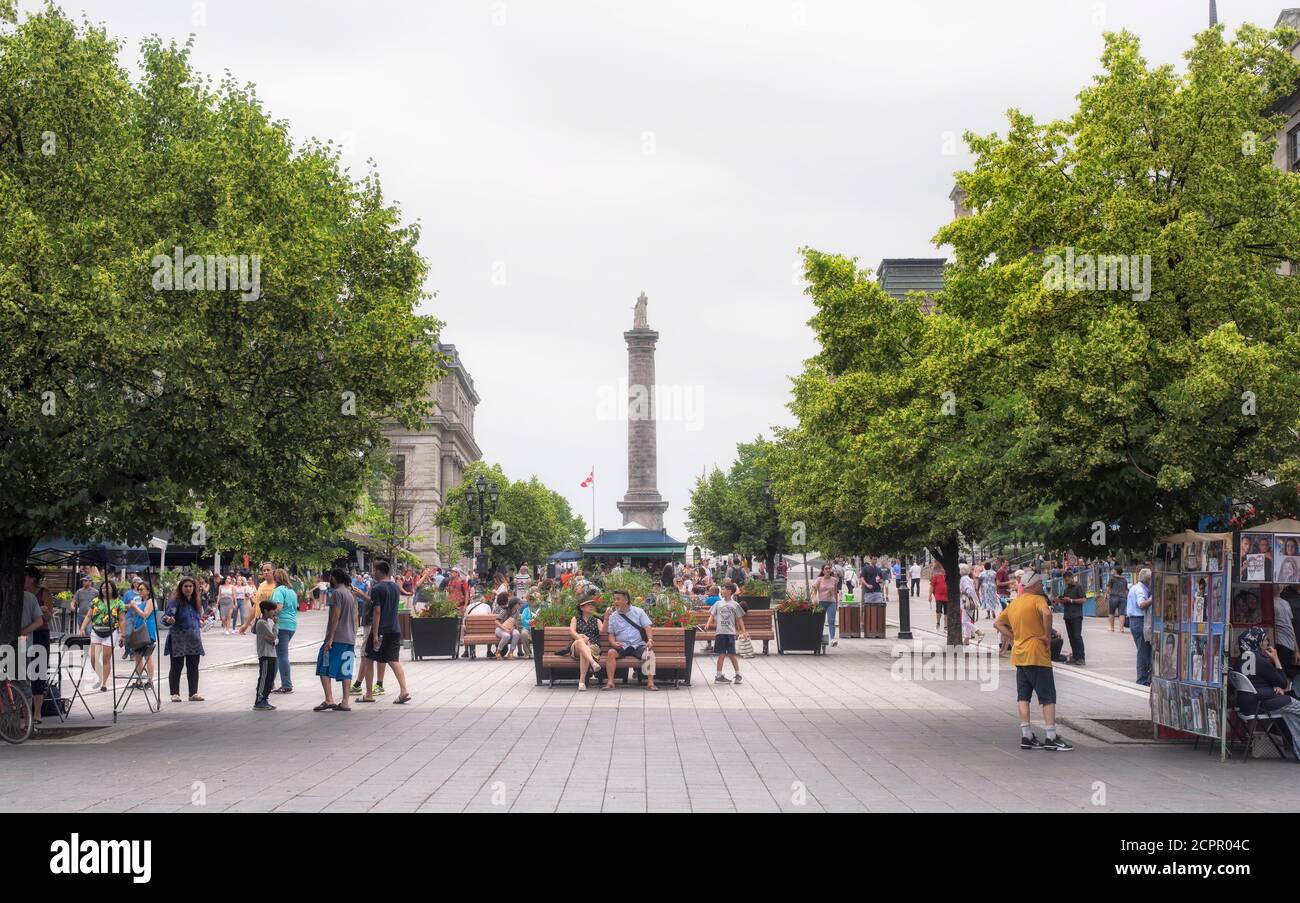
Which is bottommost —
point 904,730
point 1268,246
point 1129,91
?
point 904,730

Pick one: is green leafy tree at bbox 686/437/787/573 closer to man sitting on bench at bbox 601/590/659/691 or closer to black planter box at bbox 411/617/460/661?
black planter box at bbox 411/617/460/661

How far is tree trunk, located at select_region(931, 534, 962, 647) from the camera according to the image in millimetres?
30797

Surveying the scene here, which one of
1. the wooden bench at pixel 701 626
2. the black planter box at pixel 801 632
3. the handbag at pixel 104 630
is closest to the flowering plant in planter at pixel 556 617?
the wooden bench at pixel 701 626

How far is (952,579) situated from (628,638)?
1190 centimetres

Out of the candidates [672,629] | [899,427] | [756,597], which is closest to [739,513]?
[756,597]

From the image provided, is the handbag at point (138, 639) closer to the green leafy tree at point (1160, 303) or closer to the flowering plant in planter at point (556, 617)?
the flowering plant in planter at point (556, 617)

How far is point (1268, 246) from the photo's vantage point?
51.2 ft

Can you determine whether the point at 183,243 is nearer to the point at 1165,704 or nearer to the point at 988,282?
the point at 988,282

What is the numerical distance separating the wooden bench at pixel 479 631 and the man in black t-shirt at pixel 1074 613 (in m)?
10.9

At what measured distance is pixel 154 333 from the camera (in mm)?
16141

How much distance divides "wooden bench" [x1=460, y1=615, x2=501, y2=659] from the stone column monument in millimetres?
62513

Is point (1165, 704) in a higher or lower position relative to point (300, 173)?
lower
